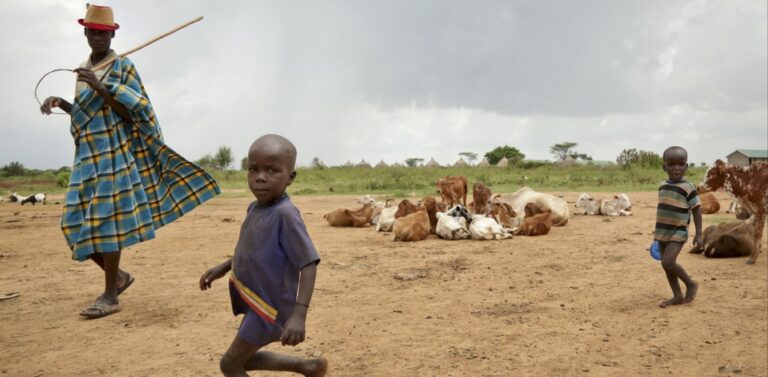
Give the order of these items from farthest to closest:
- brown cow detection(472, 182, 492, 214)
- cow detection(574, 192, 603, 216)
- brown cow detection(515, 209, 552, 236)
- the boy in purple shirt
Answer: cow detection(574, 192, 603, 216) < brown cow detection(472, 182, 492, 214) < brown cow detection(515, 209, 552, 236) < the boy in purple shirt

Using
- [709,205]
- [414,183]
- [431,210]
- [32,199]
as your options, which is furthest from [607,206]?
[32,199]

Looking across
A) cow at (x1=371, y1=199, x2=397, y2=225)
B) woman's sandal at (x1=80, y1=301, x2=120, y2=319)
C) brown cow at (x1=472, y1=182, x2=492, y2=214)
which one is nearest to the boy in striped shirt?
woman's sandal at (x1=80, y1=301, x2=120, y2=319)

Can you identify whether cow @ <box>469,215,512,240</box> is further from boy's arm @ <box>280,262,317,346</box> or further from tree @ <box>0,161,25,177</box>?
tree @ <box>0,161,25,177</box>

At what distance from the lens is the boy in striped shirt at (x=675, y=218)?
511 cm

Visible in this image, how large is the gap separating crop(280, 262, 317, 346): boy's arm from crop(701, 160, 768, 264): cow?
6.18 meters

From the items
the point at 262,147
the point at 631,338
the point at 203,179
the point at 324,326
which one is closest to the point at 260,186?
the point at 262,147

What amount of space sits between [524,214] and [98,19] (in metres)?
7.32

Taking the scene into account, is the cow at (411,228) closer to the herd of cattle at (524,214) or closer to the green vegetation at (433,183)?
the herd of cattle at (524,214)

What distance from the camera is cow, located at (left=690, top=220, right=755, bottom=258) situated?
23.6 ft

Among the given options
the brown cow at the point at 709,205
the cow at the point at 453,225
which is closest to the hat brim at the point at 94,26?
the cow at the point at 453,225

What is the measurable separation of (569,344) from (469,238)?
5.22m

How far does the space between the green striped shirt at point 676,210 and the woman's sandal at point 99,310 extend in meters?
4.61

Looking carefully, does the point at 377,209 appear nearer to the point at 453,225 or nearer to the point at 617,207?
the point at 453,225

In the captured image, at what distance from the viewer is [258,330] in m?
2.56
